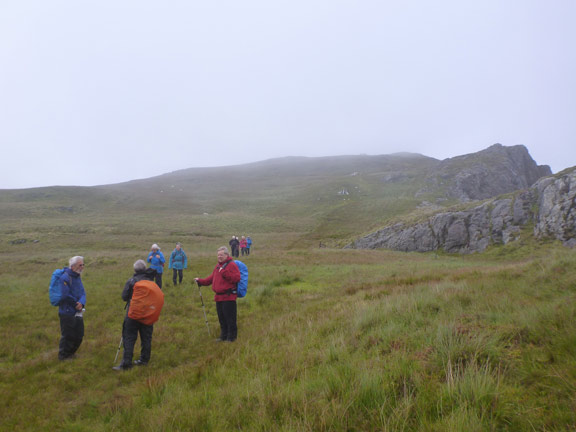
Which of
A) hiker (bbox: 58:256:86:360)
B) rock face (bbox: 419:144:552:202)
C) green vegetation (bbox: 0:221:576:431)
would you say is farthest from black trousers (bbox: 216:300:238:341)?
rock face (bbox: 419:144:552:202)

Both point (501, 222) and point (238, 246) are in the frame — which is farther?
point (501, 222)

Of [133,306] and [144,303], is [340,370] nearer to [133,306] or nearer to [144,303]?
[144,303]

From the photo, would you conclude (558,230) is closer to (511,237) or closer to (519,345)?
(511,237)

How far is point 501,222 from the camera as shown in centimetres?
2536

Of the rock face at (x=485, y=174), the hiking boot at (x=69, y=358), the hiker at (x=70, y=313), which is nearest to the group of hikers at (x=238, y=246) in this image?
the hiker at (x=70, y=313)

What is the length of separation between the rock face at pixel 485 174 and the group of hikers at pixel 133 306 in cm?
6584

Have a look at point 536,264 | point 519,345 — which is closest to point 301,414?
point 519,345

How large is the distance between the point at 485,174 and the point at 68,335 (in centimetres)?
8311

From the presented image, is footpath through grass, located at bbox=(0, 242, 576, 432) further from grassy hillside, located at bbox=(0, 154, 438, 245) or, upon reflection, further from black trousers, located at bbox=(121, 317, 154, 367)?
grassy hillside, located at bbox=(0, 154, 438, 245)

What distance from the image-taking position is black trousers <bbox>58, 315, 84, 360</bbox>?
6.50 meters

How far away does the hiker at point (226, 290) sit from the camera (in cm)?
711

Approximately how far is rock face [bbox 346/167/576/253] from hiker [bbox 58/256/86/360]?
26.0 metres

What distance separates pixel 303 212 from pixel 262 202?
16987 mm

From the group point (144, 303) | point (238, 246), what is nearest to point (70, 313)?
point (144, 303)
